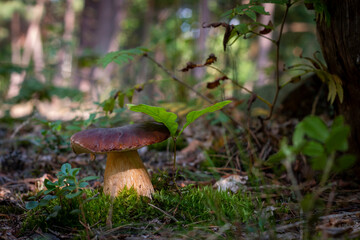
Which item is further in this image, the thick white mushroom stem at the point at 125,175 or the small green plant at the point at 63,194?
the thick white mushroom stem at the point at 125,175

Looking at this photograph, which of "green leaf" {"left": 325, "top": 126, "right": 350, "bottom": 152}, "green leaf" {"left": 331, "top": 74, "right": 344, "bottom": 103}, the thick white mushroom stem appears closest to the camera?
"green leaf" {"left": 325, "top": 126, "right": 350, "bottom": 152}

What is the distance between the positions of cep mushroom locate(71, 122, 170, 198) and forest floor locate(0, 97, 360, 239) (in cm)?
12

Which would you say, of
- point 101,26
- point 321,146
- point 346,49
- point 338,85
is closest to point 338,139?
point 321,146

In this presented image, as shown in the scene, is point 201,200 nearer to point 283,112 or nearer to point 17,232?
point 17,232

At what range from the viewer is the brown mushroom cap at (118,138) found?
67.1 inches

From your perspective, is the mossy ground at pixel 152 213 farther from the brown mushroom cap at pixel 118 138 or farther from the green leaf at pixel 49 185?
the brown mushroom cap at pixel 118 138

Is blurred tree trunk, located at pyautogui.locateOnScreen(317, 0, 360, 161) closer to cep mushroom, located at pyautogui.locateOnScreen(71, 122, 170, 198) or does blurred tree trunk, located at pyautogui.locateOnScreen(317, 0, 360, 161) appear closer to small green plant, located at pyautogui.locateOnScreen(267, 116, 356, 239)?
small green plant, located at pyautogui.locateOnScreen(267, 116, 356, 239)

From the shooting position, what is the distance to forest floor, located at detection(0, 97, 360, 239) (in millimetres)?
1503

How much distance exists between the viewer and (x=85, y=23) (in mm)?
11961

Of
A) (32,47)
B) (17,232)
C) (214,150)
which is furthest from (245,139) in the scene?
(32,47)

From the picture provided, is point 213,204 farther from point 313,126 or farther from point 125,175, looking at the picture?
point 313,126

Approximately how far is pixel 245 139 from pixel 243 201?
3.84 ft

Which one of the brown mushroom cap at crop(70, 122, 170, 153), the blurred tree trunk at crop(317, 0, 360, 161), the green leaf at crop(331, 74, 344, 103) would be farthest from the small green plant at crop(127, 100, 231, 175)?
the blurred tree trunk at crop(317, 0, 360, 161)

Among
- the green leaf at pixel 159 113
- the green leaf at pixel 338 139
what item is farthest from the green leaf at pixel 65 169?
the green leaf at pixel 338 139
